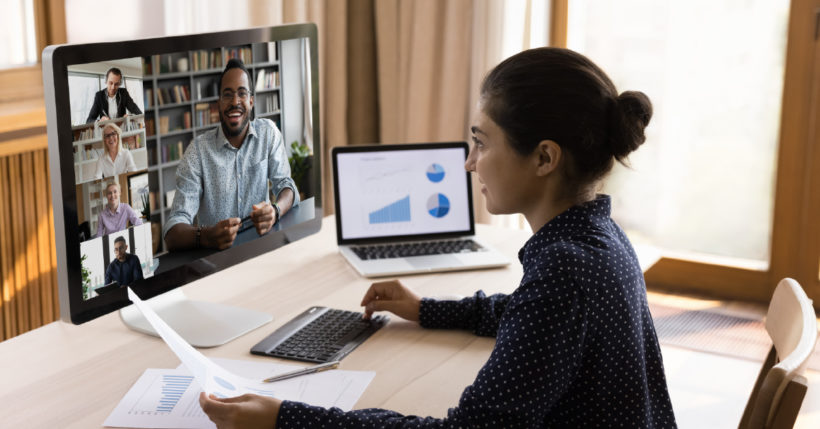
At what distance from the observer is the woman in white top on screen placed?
1351 mm

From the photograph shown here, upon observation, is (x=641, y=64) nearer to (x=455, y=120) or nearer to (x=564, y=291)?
(x=455, y=120)

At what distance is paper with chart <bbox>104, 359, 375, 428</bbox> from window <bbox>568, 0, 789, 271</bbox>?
231cm

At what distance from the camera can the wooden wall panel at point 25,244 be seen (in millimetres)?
2564

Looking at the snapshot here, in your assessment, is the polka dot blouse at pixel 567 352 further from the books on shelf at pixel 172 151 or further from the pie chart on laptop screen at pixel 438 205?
the pie chart on laptop screen at pixel 438 205

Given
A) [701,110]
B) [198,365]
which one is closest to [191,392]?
[198,365]

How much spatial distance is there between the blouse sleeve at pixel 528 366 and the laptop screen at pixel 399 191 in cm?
95

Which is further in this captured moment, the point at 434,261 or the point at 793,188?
the point at 793,188

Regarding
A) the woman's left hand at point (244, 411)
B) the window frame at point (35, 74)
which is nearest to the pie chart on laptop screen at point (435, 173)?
the woman's left hand at point (244, 411)

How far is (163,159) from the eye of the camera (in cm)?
145

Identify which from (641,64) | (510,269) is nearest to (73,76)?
(510,269)

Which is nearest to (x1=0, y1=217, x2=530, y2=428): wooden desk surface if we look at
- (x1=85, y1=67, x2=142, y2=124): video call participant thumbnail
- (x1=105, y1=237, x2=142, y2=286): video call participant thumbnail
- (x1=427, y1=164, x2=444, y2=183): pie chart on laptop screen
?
(x1=105, y1=237, x2=142, y2=286): video call participant thumbnail

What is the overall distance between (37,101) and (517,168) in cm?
196

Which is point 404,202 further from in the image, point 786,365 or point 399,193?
point 786,365

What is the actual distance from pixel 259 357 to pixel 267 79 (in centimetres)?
52
